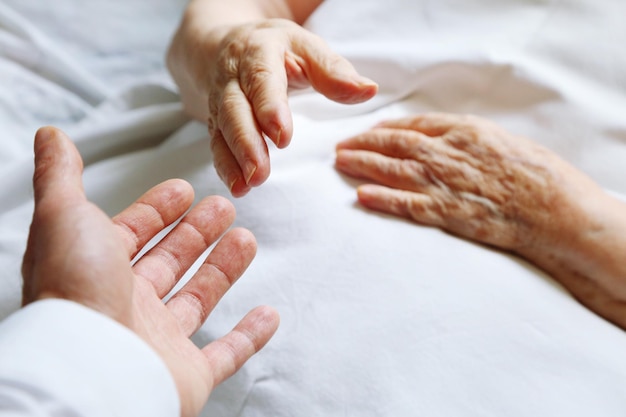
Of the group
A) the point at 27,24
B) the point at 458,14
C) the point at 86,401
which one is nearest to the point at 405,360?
the point at 86,401

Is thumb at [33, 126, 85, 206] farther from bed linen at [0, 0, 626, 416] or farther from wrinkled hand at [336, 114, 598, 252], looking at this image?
wrinkled hand at [336, 114, 598, 252]

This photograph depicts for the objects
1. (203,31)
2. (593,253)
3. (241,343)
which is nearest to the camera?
(241,343)

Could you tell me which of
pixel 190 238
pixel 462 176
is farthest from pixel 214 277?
pixel 462 176

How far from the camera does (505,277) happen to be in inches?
27.2

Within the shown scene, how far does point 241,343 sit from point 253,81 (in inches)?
10.8

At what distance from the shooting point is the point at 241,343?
59 cm

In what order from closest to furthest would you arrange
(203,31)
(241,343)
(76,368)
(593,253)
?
(76,368), (241,343), (593,253), (203,31)

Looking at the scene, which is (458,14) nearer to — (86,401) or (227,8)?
(227,8)

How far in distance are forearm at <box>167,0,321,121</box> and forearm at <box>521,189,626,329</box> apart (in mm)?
468

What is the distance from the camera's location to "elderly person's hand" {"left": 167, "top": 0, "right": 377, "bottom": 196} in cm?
62

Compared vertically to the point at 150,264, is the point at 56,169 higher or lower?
higher

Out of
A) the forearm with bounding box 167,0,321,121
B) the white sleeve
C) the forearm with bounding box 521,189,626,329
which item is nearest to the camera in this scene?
the white sleeve

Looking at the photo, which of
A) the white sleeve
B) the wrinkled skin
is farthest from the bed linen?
the white sleeve

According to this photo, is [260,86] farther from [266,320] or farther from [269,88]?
[266,320]
